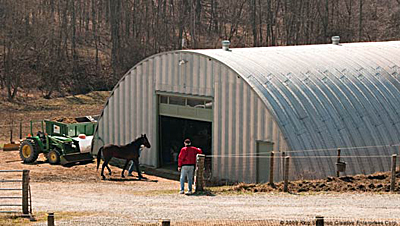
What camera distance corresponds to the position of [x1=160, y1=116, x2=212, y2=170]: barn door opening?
1126 inches

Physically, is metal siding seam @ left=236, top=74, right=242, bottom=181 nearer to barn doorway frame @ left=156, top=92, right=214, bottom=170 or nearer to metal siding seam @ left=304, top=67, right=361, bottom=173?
barn doorway frame @ left=156, top=92, right=214, bottom=170

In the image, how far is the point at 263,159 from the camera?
2377 cm

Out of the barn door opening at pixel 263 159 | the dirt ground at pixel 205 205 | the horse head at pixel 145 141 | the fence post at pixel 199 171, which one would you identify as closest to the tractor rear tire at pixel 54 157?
the horse head at pixel 145 141

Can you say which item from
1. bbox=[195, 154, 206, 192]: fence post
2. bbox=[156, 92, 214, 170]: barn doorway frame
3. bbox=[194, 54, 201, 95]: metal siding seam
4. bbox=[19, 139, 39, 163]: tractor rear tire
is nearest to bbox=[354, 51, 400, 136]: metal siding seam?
bbox=[156, 92, 214, 170]: barn doorway frame

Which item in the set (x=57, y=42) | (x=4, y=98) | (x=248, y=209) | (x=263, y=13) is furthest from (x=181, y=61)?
(x=263, y=13)

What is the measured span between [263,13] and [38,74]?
28.6m

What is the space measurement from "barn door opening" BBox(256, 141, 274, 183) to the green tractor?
8.76 meters

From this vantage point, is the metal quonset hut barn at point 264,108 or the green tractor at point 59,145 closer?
the metal quonset hut barn at point 264,108

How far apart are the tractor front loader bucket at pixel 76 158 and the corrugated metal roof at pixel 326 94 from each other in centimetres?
709

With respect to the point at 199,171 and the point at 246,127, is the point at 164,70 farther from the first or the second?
the point at 199,171

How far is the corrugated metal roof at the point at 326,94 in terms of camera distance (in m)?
23.6

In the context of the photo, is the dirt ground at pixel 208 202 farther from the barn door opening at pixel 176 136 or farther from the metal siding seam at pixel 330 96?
the metal siding seam at pixel 330 96

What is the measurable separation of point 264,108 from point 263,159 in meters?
1.67

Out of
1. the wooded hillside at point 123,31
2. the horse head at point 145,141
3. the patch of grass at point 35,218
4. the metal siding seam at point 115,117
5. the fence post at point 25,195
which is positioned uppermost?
the wooded hillside at point 123,31
